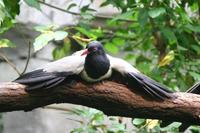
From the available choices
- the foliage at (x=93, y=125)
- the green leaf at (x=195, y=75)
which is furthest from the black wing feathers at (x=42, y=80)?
the green leaf at (x=195, y=75)

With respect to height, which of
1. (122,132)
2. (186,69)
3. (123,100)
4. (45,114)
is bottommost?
(45,114)

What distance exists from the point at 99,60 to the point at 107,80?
2.8 inches

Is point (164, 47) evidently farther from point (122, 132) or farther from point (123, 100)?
point (123, 100)

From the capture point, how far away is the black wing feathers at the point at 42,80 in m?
1.33

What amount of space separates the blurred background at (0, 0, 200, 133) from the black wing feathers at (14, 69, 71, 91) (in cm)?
17

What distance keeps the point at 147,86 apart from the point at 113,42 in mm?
966

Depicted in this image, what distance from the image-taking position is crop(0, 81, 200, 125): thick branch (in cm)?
132

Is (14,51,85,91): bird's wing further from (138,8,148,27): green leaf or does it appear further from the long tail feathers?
(138,8,148,27): green leaf

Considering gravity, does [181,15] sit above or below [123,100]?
above

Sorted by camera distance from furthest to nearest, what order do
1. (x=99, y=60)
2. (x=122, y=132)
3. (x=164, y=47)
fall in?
(x=164, y=47) < (x=122, y=132) < (x=99, y=60)

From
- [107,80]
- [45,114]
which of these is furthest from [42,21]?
[107,80]

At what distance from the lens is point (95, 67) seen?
137 cm

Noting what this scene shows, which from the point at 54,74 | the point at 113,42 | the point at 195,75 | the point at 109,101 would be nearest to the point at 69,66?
the point at 54,74

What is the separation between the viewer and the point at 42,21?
2.99 metres
